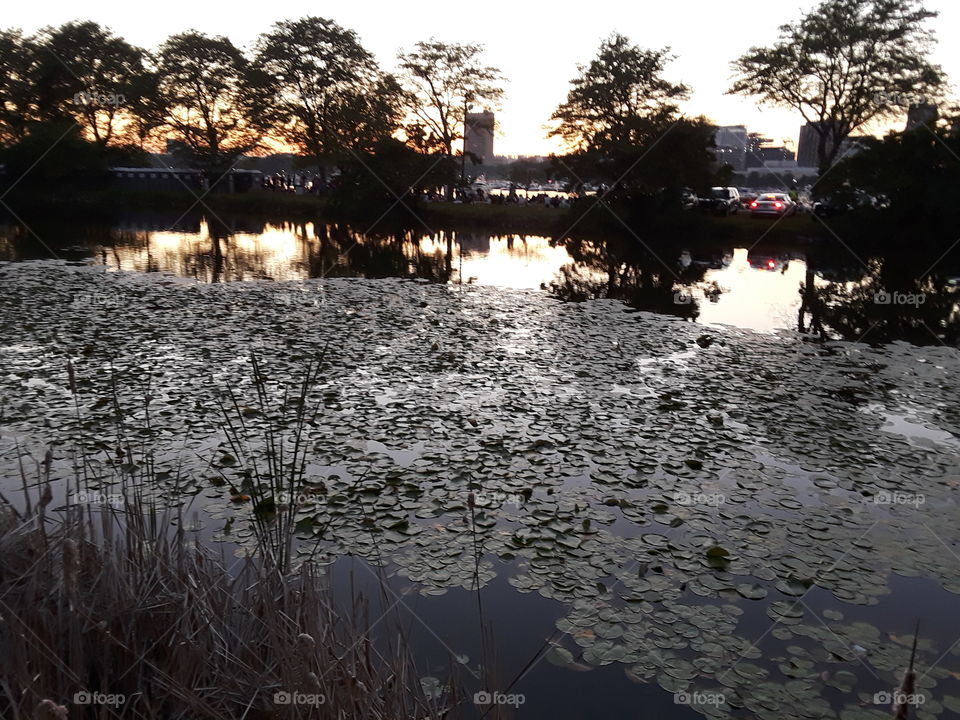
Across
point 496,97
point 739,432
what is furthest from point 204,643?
point 496,97

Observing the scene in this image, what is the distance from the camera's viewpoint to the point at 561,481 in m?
6.91

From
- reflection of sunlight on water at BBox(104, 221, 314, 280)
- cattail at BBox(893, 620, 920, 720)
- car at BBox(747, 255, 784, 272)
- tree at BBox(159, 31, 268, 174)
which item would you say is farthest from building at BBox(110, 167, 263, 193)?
cattail at BBox(893, 620, 920, 720)

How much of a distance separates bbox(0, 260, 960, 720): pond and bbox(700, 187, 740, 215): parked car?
2856 cm

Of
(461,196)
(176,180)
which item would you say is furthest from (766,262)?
(176,180)

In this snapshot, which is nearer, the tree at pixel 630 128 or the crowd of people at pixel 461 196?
the tree at pixel 630 128

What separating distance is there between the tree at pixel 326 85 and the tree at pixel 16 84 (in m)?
20.8

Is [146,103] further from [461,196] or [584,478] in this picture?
[584,478]

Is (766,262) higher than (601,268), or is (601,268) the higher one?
(766,262)

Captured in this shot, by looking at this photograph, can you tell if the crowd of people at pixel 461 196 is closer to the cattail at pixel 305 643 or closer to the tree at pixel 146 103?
the tree at pixel 146 103

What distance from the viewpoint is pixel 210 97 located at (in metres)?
58.2

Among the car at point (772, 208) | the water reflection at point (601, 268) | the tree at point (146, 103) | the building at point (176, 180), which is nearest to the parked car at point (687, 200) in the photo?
the car at point (772, 208)

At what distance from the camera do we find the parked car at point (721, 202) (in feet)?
132

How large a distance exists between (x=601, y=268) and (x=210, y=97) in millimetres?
46985

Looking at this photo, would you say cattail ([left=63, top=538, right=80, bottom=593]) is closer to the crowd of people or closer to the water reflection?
the water reflection
